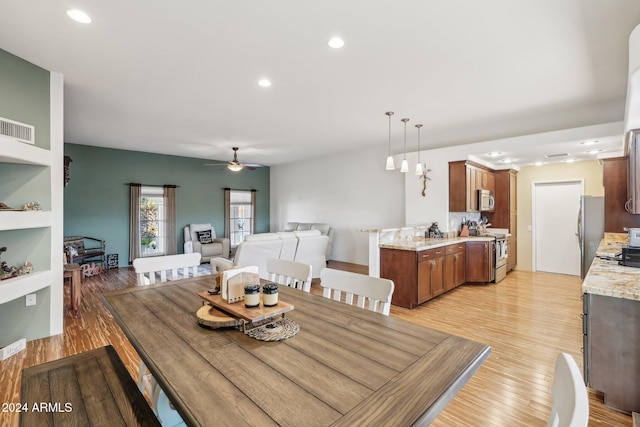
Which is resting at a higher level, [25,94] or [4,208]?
[25,94]

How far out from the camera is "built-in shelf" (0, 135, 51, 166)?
2566 mm

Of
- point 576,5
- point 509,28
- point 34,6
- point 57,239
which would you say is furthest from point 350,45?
point 57,239

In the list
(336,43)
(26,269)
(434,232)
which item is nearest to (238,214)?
(434,232)

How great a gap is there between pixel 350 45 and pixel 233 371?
2669 millimetres

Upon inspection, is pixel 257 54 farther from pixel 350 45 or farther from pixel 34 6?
pixel 34 6

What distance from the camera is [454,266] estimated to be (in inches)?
198

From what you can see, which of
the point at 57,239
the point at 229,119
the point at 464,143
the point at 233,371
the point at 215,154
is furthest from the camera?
the point at 215,154

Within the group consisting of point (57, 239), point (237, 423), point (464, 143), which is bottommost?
point (237, 423)

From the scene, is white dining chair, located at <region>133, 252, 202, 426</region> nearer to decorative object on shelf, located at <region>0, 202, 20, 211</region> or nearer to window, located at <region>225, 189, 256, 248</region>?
decorative object on shelf, located at <region>0, 202, 20, 211</region>

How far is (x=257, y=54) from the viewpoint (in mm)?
2832

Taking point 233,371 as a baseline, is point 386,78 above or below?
above

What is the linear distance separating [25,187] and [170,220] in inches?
191

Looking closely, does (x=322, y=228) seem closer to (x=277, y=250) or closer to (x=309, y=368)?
(x=277, y=250)

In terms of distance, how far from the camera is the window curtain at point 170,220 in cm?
775
